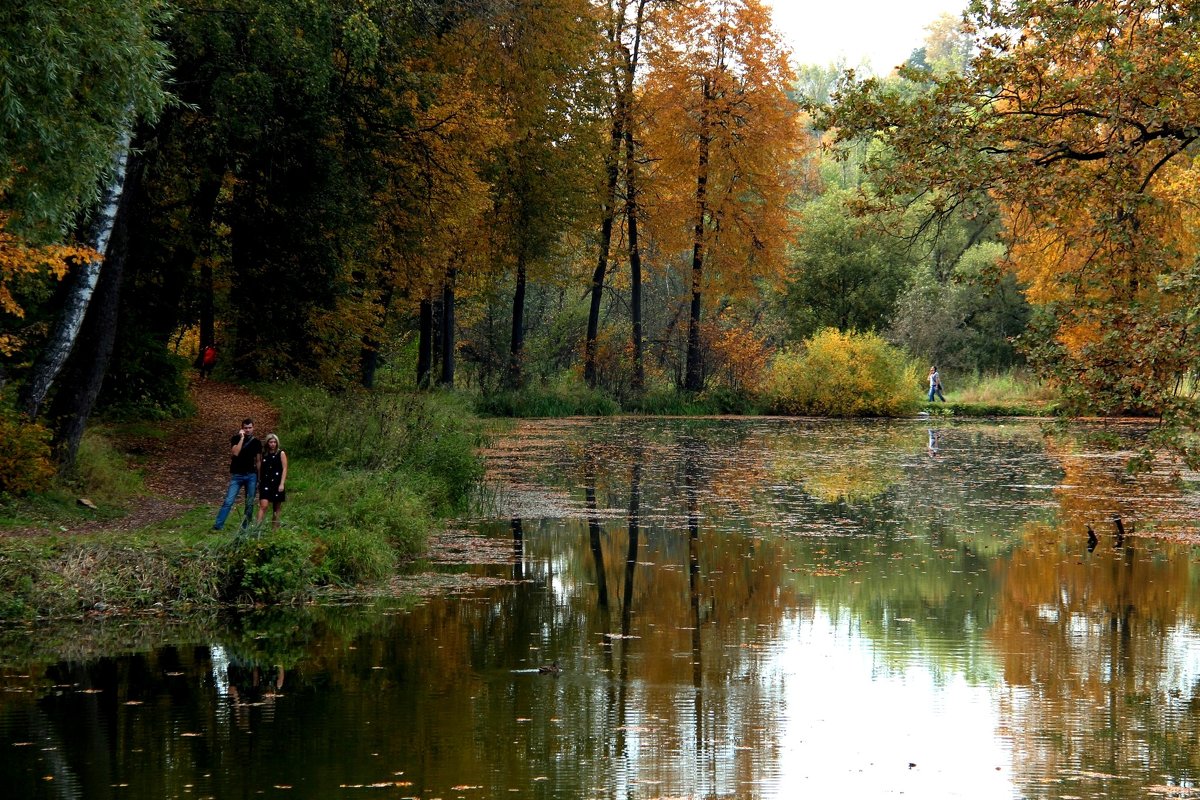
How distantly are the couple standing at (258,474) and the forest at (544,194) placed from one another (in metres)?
2.47

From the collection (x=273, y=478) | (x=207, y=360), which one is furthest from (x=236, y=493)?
(x=207, y=360)

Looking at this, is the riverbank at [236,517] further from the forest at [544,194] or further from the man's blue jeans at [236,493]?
the forest at [544,194]

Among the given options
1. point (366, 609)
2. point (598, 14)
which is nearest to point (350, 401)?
point (366, 609)

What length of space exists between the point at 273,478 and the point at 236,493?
2.36ft

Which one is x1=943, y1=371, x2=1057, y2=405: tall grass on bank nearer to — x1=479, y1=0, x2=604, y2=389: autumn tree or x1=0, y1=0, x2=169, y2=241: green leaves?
x1=479, y1=0, x2=604, y2=389: autumn tree

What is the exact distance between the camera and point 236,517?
619 inches

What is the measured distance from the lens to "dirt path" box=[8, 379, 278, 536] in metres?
16.0

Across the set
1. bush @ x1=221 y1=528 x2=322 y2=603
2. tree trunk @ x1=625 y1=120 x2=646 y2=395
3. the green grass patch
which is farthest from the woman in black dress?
tree trunk @ x1=625 y1=120 x2=646 y2=395

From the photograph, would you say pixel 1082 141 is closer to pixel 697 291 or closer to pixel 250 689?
pixel 250 689

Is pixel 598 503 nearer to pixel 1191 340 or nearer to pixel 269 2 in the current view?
pixel 269 2

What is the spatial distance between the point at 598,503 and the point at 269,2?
931 centimetres

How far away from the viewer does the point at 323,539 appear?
14.7 m

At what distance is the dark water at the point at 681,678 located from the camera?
8.30m

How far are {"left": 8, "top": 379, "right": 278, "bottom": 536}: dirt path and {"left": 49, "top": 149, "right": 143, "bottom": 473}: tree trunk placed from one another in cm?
138
